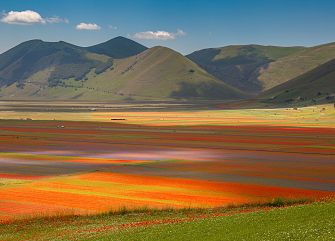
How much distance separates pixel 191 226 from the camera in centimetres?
2803

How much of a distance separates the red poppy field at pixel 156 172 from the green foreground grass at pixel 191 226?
291cm

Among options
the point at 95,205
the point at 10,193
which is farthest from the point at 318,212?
the point at 10,193

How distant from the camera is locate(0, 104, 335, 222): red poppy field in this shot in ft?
138

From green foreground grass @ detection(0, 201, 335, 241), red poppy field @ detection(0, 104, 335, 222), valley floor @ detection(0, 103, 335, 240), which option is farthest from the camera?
red poppy field @ detection(0, 104, 335, 222)

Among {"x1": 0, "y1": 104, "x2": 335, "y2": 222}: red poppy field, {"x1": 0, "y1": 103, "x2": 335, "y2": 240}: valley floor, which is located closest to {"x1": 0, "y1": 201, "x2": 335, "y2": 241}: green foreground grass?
{"x1": 0, "y1": 103, "x2": 335, "y2": 240}: valley floor

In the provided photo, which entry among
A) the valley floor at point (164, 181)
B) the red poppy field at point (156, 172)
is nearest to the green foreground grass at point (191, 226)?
the valley floor at point (164, 181)

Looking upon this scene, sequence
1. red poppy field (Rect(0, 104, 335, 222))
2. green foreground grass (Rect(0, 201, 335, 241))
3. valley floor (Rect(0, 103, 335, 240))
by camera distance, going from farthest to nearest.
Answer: red poppy field (Rect(0, 104, 335, 222)), valley floor (Rect(0, 103, 335, 240)), green foreground grass (Rect(0, 201, 335, 241))

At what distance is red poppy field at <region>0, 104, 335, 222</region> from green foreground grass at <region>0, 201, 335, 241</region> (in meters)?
2.91

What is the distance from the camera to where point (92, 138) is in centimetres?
10162

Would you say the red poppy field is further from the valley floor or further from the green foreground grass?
the green foreground grass

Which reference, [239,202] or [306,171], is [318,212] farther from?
[306,171]

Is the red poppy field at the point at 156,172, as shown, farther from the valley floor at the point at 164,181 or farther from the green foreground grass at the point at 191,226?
the green foreground grass at the point at 191,226

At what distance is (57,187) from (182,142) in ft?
151

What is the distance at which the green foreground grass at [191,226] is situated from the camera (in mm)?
23391
